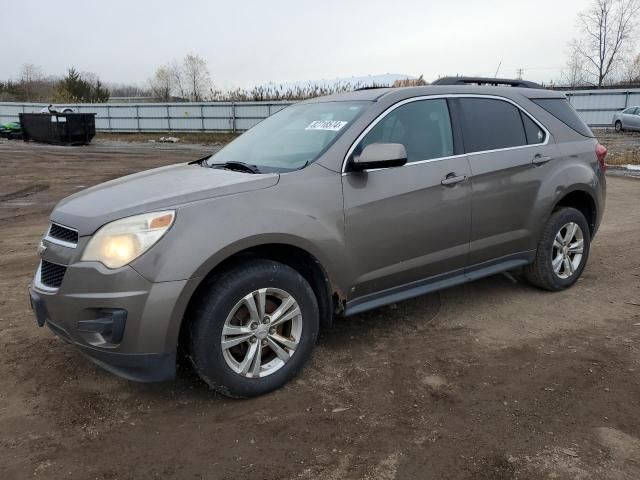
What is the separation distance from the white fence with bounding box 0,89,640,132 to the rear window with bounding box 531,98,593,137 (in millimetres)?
27002

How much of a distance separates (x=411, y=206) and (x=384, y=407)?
4.29 feet

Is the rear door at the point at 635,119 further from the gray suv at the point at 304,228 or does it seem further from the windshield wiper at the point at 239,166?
the windshield wiper at the point at 239,166

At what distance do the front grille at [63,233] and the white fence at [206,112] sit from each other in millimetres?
28280

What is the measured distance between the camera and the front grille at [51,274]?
286 cm

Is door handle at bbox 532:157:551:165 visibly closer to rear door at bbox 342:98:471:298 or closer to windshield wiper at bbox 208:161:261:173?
rear door at bbox 342:98:471:298

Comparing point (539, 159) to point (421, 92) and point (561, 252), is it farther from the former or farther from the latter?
point (421, 92)

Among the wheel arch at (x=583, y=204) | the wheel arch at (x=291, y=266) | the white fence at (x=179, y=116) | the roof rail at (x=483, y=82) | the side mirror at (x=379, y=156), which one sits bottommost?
the wheel arch at (x=291, y=266)

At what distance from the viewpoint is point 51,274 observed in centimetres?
296

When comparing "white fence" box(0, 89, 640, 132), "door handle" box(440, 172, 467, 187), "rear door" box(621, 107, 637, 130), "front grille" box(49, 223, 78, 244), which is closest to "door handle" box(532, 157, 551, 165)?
"door handle" box(440, 172, 467, 187)

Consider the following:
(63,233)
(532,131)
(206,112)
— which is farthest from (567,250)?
(206,112)

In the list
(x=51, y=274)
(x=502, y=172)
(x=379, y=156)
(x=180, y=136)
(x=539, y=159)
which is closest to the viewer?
(x=51, y=274)

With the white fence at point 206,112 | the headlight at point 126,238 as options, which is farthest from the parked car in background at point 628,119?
the headlight at point 126,238

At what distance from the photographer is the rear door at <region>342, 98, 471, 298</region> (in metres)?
3.38

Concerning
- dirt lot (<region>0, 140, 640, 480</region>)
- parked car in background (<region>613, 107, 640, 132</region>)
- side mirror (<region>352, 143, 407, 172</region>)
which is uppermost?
parked car in background (<region>613, 107, 640, 132</region>)
